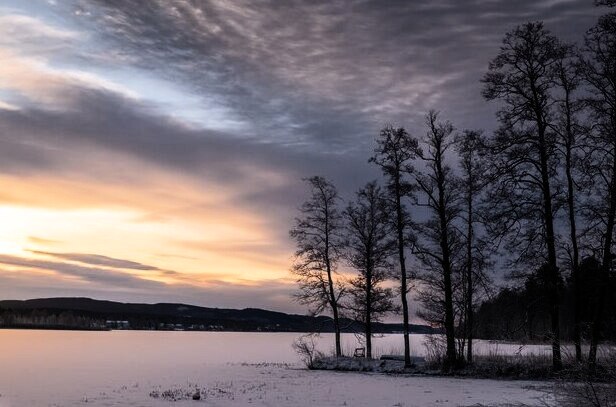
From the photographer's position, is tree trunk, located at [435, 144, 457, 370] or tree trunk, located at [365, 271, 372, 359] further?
tree trunk, located at [365, 271, 372, 359]

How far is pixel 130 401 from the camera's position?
77.5 ft

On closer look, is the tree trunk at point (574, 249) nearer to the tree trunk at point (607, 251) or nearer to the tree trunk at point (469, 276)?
the tree trunk at point (607, 251)

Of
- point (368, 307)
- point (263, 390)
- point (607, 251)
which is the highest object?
point (607, 251)

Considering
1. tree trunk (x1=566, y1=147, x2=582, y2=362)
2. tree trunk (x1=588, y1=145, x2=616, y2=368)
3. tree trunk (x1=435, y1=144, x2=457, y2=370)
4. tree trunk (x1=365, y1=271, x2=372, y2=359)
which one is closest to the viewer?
tree trunk (x1=588, y1=145, x2=616, y2=368)

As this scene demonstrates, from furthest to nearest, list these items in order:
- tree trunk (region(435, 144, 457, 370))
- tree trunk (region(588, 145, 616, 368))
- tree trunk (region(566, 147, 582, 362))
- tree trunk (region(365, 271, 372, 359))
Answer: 1. tree trunk (region(365, 271, 372, 359))
2. tree trunk (region(435, 144, 457, 370))
3. tree trunk (region(566, 147, 582, 362))
4. tree trunk (region(588, 145, 616, 368))

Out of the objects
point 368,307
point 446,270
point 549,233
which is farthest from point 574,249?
point 368,307

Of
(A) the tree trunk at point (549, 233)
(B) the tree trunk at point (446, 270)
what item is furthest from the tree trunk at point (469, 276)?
(A) the tree trunk at point (549, 233)

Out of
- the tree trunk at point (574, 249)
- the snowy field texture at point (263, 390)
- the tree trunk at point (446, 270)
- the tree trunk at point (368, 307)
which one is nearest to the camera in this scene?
the snowy field texture at point (263, 390)

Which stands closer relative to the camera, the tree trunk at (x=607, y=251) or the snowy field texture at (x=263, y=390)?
the snowy field texture at (x=263, y=390)

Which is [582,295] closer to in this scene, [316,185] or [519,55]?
[519,55]

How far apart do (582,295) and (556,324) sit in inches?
87.6

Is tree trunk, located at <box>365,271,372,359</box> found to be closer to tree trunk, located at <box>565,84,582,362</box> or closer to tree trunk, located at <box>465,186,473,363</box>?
tree trunk, located at <box>465,186,473,363</box>

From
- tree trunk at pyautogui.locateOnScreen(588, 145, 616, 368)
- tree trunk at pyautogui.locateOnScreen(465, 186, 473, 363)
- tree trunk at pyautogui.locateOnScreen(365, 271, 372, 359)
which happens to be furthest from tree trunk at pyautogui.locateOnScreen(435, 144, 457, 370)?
tree trunk at pyautogui.locateOnScreen(588, 145, 616, 368)

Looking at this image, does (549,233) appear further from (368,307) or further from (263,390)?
(368,307)
